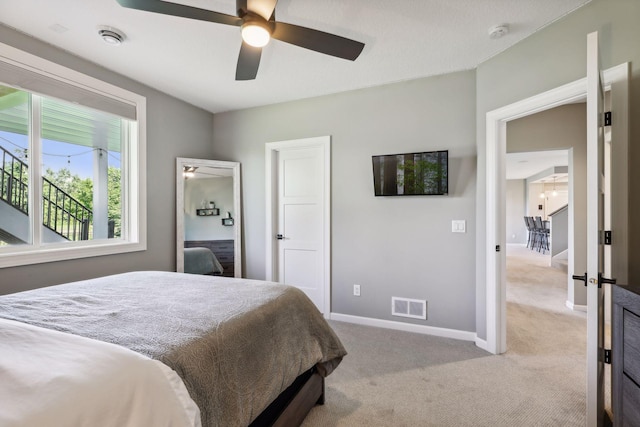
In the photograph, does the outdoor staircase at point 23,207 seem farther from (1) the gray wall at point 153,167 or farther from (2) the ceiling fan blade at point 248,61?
(2) the ceiling fan blade at point 248,61

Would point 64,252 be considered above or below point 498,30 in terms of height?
below

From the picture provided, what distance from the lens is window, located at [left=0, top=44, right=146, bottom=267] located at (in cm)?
229

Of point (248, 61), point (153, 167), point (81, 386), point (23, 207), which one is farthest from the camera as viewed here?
point (153, 167)

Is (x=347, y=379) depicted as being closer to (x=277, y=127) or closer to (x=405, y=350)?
(x=405, y=350)

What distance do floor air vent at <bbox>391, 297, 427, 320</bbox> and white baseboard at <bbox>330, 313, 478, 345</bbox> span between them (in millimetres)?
103

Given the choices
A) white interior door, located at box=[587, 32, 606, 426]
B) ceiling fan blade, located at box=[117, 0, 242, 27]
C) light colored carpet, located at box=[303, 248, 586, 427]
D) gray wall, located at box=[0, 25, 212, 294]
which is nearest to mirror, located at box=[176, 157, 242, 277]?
gray wall, located at box=[0, 25, 212, 294]

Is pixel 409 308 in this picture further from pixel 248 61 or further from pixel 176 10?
pixel 176 10

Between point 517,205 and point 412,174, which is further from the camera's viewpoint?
point 517,205

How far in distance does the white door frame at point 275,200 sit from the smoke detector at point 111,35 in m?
1.81

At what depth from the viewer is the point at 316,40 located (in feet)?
5.84

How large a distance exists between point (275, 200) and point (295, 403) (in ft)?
8.49

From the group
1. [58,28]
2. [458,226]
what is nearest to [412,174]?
[458,226]

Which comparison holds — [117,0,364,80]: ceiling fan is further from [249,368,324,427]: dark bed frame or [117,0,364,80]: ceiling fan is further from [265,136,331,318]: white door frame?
[249,368,324,427]: dark bed frame

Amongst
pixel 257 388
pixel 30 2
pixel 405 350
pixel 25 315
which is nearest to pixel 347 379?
pixel 405 350
